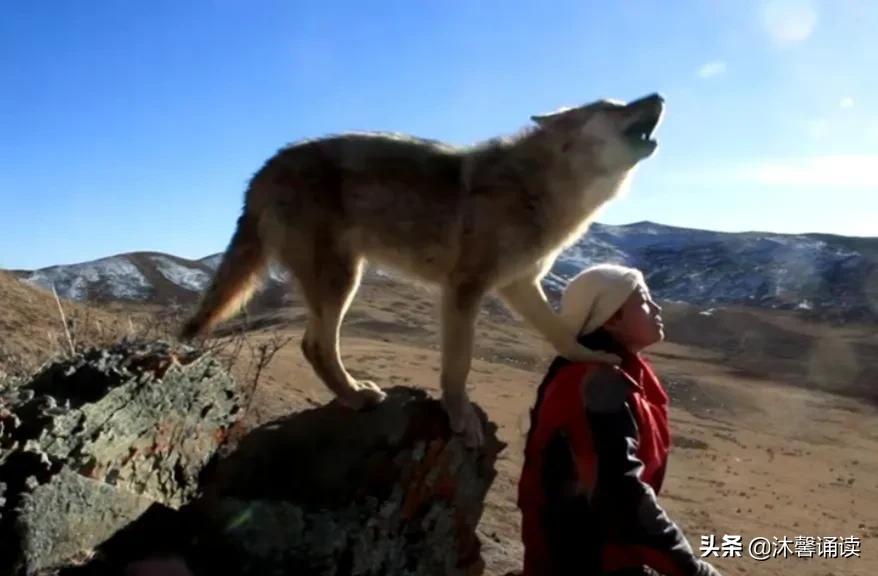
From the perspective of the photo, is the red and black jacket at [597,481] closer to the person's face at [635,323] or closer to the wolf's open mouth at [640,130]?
the person's face at [635,323]

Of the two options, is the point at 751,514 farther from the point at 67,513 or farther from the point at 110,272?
the point at 110,272

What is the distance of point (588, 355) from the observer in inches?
155

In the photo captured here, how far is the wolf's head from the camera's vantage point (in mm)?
5270

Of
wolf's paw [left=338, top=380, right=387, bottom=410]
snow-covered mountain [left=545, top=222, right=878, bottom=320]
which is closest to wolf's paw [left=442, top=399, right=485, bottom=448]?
wolf's paw [left=338, top=380, right=387, bottom=410]

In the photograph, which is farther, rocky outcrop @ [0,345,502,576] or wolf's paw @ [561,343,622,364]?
wolf's paw @ [561,343,622,364]

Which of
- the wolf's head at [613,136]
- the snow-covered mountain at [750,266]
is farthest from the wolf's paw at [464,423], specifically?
the snow-covered mountain at [750,266]

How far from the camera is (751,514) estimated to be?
11.3 m

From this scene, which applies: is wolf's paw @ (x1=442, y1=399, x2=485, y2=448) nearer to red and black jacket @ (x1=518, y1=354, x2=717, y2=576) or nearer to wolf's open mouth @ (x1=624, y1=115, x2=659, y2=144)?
red and black jacket @ (x1=518, y1=354, x2=717, y2=576)

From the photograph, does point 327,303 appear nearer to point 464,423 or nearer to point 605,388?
point 464,423

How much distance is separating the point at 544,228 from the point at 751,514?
25.2 ft

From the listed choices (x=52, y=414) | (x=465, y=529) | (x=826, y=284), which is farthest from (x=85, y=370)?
(x=826, y=284)

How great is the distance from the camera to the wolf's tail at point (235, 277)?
5258 mm

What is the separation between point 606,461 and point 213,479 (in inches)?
81.0

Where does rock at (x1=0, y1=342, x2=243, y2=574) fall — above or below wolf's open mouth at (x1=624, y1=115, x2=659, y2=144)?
below
